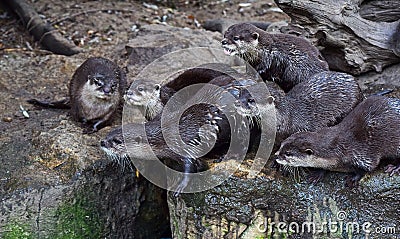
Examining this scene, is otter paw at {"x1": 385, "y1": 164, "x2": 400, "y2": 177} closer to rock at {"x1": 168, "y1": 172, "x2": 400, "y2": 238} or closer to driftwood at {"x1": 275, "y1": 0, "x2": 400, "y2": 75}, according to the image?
rock at {"x1": 168, "y1": 172, "x2": 400, "y2": 238}

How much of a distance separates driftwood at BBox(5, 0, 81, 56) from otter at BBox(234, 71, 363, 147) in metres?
→ 2.91

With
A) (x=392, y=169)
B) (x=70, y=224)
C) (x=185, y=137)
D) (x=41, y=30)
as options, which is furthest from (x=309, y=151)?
(x=41, y=30)

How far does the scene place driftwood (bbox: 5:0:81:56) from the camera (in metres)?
6.25

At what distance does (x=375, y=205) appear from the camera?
3.30m

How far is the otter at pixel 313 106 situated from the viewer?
374cm

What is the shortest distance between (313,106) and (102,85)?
4.83 feet

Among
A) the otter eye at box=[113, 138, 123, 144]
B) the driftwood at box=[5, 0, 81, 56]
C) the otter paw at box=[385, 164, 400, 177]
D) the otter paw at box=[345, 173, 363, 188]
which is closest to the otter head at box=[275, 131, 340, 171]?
the otter paw at box=[345, 173, 363, 188]

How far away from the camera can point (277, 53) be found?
438 centimetres

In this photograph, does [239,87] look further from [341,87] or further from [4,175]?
[4,175]

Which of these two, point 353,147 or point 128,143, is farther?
point 128,143

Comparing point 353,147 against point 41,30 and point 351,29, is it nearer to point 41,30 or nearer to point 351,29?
point 351,29

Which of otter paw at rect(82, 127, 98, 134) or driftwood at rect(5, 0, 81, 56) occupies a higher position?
otter paw at rect(82, 127, 98, 134)

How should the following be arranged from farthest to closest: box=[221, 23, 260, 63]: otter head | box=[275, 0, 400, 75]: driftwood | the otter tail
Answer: the otter tail, box=[275, 0, 400, 75]: driftwood, box=[221, 23, 260, 63]: otter head

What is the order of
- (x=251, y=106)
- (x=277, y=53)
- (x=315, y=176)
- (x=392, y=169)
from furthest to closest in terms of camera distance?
(x=277, y=53) → (x=251, y=106) → (x=315, y=176) → (x=392, y=169)
